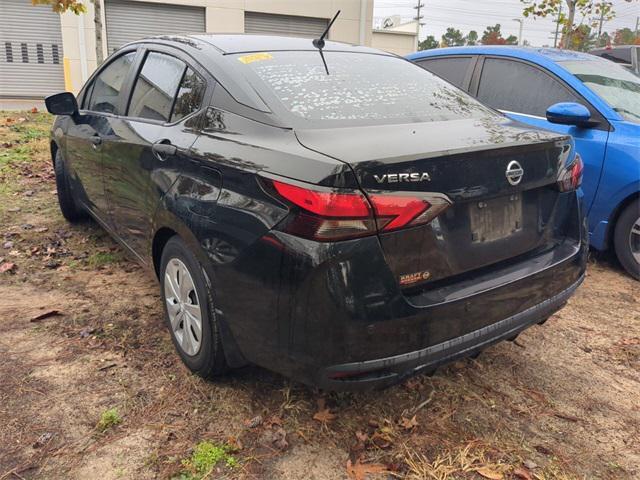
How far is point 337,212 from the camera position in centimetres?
191

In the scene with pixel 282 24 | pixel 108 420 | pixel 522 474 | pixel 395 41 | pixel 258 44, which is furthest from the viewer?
pixel 395 41

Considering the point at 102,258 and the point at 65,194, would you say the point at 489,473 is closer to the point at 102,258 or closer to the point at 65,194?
the point at 102,258

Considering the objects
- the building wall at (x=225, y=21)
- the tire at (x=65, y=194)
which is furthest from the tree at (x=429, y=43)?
the tire at (x=65, y=194)

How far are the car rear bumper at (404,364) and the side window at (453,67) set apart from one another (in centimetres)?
356

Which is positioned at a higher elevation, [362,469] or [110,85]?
[110,85]

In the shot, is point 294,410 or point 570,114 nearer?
point 294,410

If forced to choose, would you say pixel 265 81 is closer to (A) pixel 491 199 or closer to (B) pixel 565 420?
(A) pixel 491 199

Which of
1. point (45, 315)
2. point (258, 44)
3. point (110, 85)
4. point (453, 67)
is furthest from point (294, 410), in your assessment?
point (453, 67)

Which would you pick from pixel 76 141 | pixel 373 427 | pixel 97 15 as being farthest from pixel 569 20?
pixel 373 427

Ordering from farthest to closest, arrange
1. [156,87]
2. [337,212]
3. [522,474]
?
[156,87]
[522,474]
[337,212]

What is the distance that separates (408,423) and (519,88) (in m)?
3.46

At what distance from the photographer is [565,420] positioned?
258 cm

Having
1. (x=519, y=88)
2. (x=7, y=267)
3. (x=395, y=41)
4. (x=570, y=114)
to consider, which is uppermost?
(x=395, y=41)

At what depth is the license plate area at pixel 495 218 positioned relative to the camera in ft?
7.28
